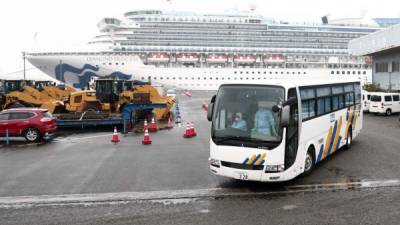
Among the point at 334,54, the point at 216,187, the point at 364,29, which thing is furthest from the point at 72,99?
the point at 364,29

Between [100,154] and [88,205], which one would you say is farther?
[100,154]

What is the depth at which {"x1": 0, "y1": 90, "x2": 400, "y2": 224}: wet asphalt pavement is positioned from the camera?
270 inches

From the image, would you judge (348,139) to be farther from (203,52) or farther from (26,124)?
(203,52)

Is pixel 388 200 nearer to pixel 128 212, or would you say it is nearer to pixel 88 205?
pixel 128 212

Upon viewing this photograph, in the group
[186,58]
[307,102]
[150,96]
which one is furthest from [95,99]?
[186,58]

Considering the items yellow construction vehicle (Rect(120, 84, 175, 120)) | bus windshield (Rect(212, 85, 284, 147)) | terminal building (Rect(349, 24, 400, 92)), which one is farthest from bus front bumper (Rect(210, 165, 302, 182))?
terminal building (Rect(349, 24, 400, 92))

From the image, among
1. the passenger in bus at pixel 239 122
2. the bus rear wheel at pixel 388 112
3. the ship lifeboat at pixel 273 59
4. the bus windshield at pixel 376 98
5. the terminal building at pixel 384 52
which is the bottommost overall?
the bus rear wheel at pixel 388 112

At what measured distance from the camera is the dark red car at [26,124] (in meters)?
16.1

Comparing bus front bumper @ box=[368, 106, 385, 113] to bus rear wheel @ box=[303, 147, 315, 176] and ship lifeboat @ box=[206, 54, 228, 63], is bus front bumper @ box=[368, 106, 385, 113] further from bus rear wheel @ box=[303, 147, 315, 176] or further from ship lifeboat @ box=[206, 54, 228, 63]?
ship lifeboat @ box=[206, 54, 228, 63]

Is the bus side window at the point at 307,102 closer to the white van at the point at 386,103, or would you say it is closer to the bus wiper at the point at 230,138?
the bus wiper at the point at 230,138

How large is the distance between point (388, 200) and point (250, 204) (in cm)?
268

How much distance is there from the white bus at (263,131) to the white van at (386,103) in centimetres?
1787

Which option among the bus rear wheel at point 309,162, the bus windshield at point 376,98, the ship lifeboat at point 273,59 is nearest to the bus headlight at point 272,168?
the bus rear wheel at point 309,162

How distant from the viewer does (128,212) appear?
23.5ft
